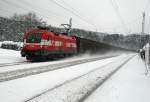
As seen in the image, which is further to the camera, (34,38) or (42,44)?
(34,38)

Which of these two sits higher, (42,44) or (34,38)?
(34,38)

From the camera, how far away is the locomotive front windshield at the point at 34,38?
73.6ft

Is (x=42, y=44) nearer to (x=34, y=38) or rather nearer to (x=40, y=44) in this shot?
(x=40, y=44)

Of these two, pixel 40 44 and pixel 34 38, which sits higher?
pixel 34 38

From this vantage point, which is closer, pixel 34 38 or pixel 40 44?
pixel 40 44

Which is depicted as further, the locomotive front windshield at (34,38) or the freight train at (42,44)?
the locomotive front windshield at (34,38)

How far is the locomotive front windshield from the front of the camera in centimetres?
2244

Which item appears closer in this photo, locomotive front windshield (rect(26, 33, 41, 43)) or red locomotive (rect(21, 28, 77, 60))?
red locomotive (rect(21, 28, 77, 60))

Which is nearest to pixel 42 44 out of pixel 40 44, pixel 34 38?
pixel 40 44

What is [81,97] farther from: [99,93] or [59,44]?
[59,44]

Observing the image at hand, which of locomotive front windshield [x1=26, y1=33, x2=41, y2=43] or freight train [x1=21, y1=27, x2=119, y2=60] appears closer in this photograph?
freight train [x1=21, y1=27, x2=119, y2=60]

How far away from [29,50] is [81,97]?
1585cm

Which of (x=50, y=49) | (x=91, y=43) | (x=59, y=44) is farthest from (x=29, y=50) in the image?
(x=91, y=43)

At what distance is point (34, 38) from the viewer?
22.6m
